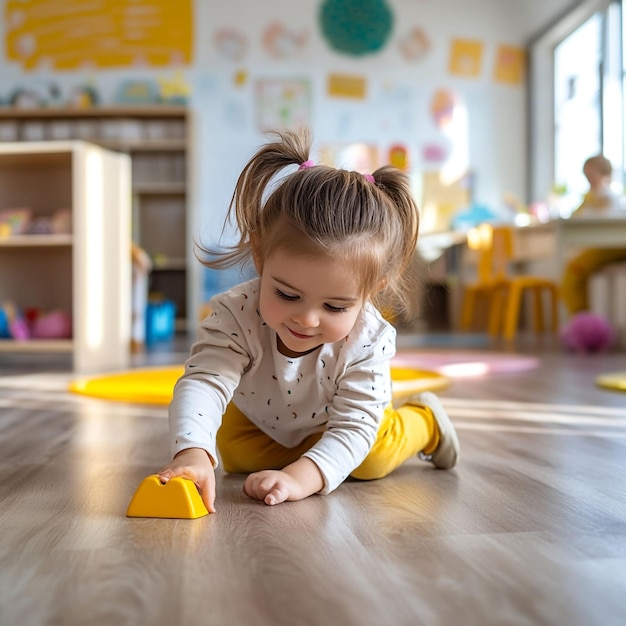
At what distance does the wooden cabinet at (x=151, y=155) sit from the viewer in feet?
18.7

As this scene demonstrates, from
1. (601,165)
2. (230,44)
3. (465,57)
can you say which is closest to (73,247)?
(601,165)

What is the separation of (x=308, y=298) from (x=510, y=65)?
5.87 metres

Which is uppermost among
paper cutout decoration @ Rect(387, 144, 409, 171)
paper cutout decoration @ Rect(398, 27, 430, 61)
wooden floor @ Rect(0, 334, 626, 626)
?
paper cutout decoration @ Rect(398, 27, 430, 61)

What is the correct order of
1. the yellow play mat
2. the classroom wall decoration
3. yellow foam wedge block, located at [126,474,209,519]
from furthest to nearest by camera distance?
the classroom wall decoration < the yellow play mat < yellow foam wedge block, located at [126,474,209,519]

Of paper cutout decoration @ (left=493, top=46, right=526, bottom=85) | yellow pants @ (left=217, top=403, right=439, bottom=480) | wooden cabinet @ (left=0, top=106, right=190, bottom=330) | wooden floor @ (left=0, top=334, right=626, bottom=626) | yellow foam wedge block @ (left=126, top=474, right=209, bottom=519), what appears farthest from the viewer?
paper cutout decoration @ (left=493, top=46, right=526, bottom=85)

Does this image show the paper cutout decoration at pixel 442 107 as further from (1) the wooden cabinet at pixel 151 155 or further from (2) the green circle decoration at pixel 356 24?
(1) the wooden cabinet at pixel 151 155

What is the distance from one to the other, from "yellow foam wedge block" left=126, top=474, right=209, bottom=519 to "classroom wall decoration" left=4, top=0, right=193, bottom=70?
5.62 metres

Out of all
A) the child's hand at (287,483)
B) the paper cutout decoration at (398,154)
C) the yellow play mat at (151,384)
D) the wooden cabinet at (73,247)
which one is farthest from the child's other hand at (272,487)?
the paper cutout decoration at (398,154)

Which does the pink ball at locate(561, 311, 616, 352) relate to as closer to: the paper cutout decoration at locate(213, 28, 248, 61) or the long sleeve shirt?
the long sleeve shirt

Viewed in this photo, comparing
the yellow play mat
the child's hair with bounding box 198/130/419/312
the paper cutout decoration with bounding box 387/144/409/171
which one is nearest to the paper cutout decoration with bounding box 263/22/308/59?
the paper cutout decoration with bounding box 387/144/409/171

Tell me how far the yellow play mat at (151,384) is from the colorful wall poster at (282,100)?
394cm

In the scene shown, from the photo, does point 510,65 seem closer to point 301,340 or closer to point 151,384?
point 151,384

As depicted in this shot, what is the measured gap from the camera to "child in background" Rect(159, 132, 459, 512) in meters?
0.88

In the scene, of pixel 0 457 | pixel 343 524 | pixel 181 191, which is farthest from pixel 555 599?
pixel 181 191
